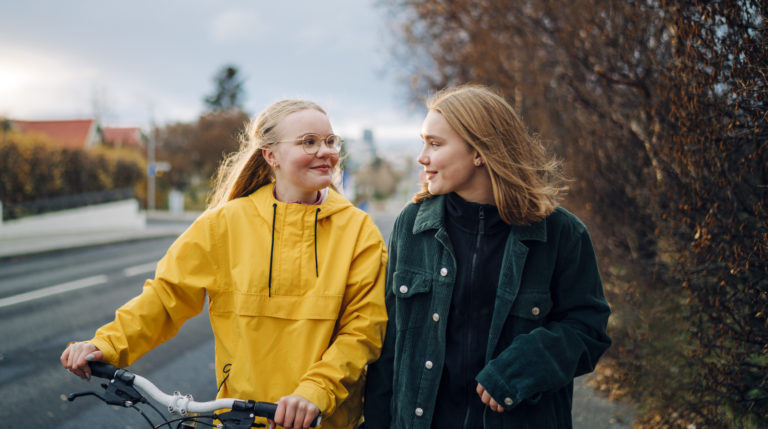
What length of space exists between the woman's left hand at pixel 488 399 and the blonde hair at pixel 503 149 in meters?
0.62

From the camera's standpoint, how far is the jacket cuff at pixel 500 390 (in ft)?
5.94

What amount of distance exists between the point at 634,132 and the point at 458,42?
258 inches

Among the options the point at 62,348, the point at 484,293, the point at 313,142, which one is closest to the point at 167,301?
the point at 313,142

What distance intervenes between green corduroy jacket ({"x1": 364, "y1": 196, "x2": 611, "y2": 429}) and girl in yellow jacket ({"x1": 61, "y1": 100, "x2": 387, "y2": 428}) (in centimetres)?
13

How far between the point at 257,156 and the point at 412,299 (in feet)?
3.13

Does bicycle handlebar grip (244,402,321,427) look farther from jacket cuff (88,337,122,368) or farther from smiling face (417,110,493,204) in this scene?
smiling face (417,110,493,204)

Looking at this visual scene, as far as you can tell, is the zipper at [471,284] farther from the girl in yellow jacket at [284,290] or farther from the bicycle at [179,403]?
the bicycle at [179,403]

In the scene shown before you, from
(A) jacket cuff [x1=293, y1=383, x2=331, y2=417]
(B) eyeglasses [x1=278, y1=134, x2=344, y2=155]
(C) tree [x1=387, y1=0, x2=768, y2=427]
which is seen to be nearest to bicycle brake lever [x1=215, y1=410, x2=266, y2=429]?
(A) jacket cuff [x1=293, y1=383, x2=331, y2=417]

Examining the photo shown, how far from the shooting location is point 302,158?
2180 mm

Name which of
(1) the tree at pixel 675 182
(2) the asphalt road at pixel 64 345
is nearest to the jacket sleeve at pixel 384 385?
(1) the tree at pixel 675 182

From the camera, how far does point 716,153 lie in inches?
118

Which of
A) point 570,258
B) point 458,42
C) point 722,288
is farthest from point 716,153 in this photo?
point 458,42

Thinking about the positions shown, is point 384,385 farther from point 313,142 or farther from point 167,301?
point 313,142

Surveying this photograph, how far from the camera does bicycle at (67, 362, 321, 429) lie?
1.67 m
